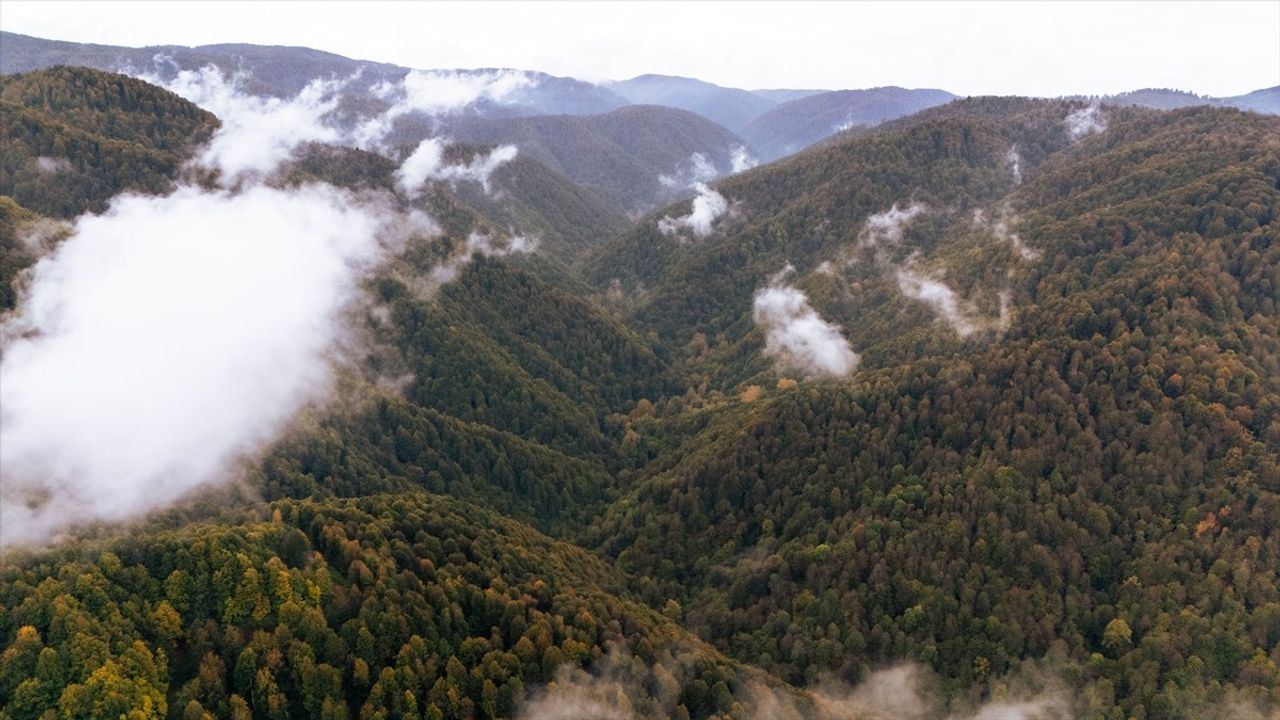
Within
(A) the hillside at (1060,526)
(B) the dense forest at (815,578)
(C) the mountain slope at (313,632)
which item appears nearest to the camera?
(C) the mountain slope at (313,632)

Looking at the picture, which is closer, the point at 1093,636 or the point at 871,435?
the point at 1093,636

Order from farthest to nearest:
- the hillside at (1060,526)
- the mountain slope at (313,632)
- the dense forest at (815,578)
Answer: the hillside at (1060,526) → the dense forest at (815,578) → the mountain slope at (313,632)

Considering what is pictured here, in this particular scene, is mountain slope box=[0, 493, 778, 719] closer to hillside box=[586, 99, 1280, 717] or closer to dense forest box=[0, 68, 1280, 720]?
dense forest box=[0, 68, 1280, 720]

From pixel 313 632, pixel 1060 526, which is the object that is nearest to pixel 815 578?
pixel 1060 526

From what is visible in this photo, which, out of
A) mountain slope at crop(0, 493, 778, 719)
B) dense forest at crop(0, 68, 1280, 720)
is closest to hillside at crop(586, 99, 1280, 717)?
dense forest at crop(0, 68, 1280, 720)

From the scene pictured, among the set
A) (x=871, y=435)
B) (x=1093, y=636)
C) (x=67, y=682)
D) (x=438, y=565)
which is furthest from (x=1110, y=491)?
(x=67, y=682)

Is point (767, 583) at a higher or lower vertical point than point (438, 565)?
lower

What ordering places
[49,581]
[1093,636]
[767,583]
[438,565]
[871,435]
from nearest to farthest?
[49,581] < [438,565] < [1093,636] < [767,583] < [871,435]

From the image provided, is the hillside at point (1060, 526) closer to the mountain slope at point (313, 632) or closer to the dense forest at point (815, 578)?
the dense forest at point (815, 578)

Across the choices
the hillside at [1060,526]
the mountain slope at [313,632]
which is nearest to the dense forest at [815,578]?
the mountain slope at [313,632]

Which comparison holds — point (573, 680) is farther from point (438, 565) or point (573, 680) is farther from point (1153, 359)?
point (1153, 359)

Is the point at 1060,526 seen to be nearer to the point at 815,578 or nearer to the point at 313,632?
the point at 815,578
